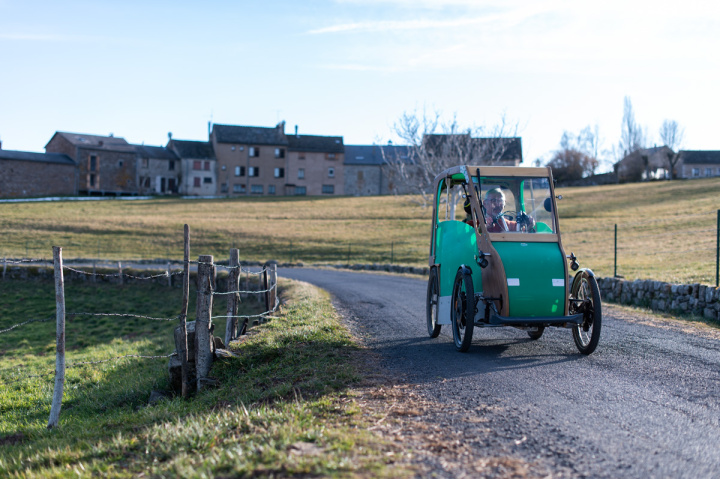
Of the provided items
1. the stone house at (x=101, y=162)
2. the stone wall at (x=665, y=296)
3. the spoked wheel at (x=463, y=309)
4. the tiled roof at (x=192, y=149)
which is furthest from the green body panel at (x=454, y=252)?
the stone house at (x=101, y=162)

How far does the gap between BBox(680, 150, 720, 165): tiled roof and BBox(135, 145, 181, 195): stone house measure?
72148mm

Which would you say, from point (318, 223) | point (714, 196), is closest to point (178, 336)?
point (318, 223)

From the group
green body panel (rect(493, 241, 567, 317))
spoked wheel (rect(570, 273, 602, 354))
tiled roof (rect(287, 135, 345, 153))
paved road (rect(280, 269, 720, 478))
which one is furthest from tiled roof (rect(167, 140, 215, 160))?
green body panel (rect(493, 241, 567, 317))

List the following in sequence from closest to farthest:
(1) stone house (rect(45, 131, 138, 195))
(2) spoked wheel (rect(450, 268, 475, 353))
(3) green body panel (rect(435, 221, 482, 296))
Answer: (2) spoked wheel (rect(450, 268, 475, 353)), (3) green body panel (rect(435, 221, 482, 296)), (1) stone house (rect(45, 131, 138, 195))

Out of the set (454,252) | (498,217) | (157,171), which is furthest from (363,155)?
(498,217)

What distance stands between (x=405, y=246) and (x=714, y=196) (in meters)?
28.9

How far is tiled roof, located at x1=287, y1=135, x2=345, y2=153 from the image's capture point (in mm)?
85875

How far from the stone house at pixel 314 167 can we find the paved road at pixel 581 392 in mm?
75872

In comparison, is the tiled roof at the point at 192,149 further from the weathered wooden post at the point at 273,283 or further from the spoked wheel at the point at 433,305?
the spoked wheel at the point at 433,305

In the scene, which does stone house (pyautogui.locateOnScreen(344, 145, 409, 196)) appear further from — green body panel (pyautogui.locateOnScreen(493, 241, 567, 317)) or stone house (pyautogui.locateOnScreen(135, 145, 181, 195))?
green body panel (pyautogui.locateOnScreen(493, 241, 567, 317))

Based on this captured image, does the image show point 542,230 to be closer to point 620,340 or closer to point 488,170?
point 488,170

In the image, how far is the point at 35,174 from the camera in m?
73.7

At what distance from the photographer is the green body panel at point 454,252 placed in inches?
339

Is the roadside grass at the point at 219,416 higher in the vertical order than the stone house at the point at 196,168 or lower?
lower
